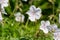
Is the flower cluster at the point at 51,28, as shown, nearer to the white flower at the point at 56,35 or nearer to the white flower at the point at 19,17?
the white flower at the point at 56,35

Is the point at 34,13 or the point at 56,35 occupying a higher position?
the point at 34,13

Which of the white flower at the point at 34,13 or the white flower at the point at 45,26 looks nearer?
the white flower at the point at 45,26

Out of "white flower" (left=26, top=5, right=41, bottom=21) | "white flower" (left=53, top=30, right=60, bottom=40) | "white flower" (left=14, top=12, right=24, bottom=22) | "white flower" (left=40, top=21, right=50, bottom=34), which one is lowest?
"white flower" (left=53, top=30, right=60, bottom=40)

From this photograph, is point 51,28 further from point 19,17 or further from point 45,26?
point 19,17

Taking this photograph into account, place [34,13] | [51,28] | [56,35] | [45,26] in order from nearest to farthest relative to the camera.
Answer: [56,35] < [51,28] < [45,26] < [34,13]

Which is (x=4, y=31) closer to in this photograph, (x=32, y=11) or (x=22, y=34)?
(x=22, y=34)

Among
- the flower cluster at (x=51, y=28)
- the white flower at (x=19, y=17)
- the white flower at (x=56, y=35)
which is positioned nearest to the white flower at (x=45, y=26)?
the flower cluster at (x=51, y=28)

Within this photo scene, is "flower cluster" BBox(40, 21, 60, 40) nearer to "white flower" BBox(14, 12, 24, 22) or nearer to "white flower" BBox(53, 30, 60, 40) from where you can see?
"white flower" BBox(53, 30, 60, 40)

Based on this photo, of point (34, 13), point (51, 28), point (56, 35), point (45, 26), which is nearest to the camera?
point (56, 35)

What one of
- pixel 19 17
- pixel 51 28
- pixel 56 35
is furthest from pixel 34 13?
pixel 56 35

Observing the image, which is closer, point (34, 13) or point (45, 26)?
point (45, 26)

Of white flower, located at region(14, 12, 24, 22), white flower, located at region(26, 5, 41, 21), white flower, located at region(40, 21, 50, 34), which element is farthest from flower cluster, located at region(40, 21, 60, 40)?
white flower, located at region(14, 12, 24, 22)

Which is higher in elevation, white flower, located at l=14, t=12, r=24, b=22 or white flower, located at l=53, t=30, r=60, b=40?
white flower, located at l=14, t=12, r=24, b=22
